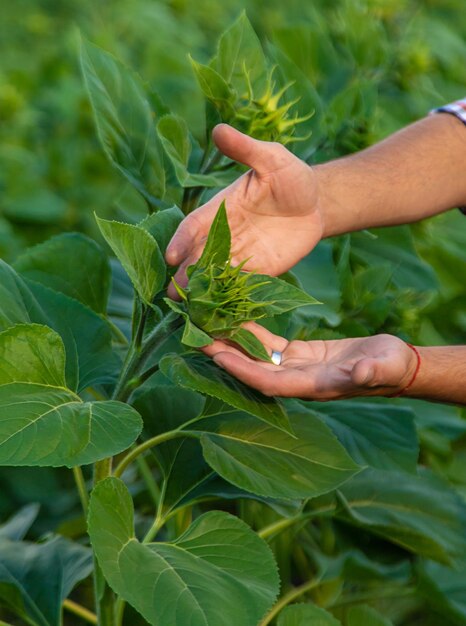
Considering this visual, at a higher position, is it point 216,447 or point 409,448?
point 216,447

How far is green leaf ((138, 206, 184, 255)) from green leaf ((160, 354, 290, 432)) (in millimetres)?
135

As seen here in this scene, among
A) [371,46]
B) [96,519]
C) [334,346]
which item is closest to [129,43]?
[371,46]

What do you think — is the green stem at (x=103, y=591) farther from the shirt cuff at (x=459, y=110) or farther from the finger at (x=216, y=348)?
the shirt cuff at (x=459, y=110)

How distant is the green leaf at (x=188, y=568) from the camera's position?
104cm

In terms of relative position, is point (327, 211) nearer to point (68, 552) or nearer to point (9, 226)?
point (68, 552)

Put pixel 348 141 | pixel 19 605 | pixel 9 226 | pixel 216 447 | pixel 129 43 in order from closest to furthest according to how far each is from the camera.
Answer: pixel 216 447, pixel 19 605, pixel 348 141, pixel 9 226, pixel 129 43

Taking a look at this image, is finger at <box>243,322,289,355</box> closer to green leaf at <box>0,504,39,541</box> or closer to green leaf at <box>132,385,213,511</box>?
green leaf at <box>132,385,213,511</box>

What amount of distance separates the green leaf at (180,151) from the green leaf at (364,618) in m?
0.59

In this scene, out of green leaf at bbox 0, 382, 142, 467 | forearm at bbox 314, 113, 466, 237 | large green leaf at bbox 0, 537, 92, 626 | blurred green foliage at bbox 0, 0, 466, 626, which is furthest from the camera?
blurred green foliage at bbox 0, 0, 466, 626

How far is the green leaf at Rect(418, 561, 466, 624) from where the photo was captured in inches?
60.6

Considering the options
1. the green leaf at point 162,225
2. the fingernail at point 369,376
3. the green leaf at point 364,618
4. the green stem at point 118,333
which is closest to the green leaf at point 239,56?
the green leaf at point 162,225

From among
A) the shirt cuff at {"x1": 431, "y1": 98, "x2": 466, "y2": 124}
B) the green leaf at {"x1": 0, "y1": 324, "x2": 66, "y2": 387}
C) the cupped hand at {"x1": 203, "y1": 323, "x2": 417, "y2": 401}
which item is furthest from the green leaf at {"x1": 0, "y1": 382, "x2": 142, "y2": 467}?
the shirt cuff at {"x1": 431, "y1": 98, "x2": 466, "y2": 124}

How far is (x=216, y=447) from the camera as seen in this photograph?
3.92 ft

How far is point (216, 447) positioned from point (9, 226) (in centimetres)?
117
